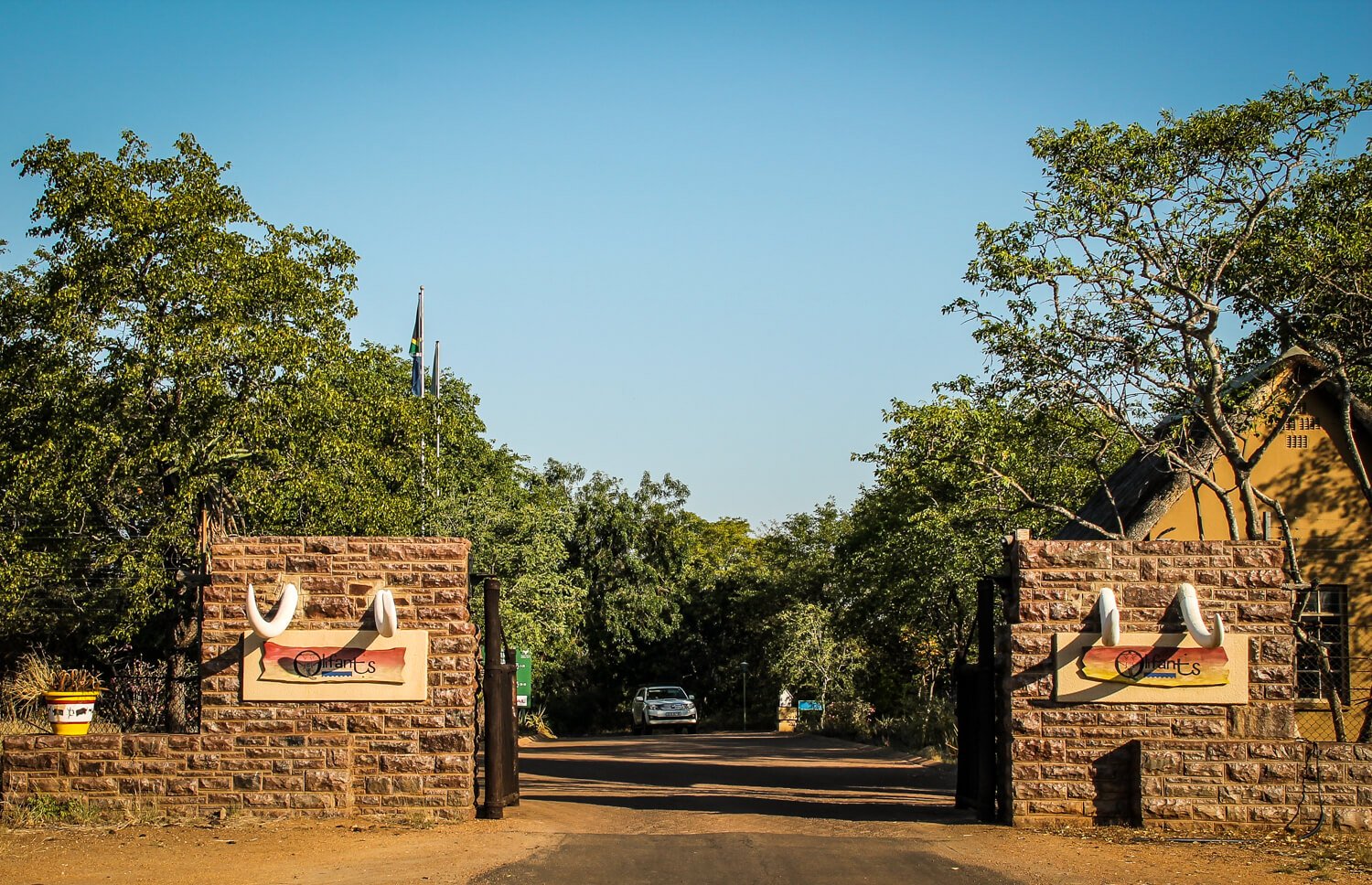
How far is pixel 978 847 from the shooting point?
11.3m

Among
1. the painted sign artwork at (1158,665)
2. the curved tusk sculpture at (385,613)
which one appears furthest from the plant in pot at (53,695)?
→ the painted sign artwork at (1158,665)

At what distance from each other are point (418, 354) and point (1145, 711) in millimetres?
19309

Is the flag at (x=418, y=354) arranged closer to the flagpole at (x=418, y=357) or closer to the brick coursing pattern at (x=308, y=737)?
the flagpole at (x=418, y=357)

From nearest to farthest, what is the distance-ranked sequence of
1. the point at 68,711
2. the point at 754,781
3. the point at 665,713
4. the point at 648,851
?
the point at 648,851
the point at 68,711
the point at 754,781
the point at 665,713

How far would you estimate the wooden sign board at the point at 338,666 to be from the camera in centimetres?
1229

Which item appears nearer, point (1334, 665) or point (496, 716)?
point (496, 716)

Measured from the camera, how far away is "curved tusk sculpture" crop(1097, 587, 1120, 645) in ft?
39.1

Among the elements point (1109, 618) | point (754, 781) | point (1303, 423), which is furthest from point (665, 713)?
point (1109, 618)

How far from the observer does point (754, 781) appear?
58.4 ft

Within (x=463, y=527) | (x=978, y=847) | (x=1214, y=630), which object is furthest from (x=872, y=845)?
Answer: (x=463, y=527)

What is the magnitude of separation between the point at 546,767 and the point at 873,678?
65.4 feet

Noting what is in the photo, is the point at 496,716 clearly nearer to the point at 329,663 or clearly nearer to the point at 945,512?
the point at 329,663

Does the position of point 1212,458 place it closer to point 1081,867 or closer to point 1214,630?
point 1214,630

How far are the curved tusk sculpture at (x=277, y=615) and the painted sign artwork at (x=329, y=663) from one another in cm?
29
